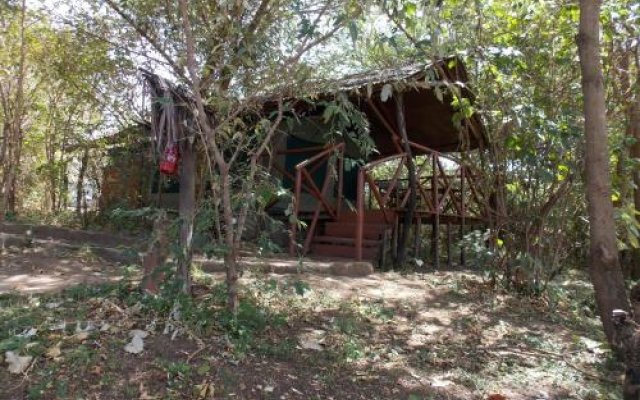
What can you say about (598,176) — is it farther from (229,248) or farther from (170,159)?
(170,159)

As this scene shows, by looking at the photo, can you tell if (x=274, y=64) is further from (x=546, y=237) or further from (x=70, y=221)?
(x=70, y=221)

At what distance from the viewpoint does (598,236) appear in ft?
12.4

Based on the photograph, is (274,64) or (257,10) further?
(257,10)

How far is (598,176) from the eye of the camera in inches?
149

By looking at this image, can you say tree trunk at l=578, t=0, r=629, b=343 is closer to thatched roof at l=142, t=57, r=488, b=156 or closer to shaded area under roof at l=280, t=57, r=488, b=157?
thatched roof at l=142, t=57, r=488, b=156

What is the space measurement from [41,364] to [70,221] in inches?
318

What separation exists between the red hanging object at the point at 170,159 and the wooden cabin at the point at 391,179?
6.14 ft

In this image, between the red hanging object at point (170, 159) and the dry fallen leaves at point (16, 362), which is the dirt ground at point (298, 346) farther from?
the red hanging object at point (170, 159)

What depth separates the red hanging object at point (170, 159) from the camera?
13.2ft

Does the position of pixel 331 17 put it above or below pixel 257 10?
below

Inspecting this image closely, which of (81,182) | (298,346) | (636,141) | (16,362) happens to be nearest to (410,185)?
(636,141)

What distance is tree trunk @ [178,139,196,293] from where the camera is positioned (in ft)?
12.4

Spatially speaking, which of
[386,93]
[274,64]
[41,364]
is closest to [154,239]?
[41,364]

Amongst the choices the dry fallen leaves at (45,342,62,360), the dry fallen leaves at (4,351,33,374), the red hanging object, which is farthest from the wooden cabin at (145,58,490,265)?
the dry fallen leaves at (4,351,33,374)
